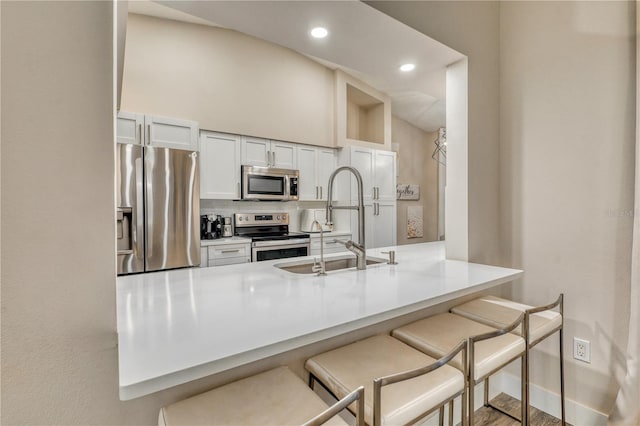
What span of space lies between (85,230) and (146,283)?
0.75m

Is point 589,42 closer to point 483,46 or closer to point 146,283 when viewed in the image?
point 483,46

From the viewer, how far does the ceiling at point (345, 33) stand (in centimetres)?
130

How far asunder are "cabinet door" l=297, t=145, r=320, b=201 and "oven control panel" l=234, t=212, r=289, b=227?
0.37 metres

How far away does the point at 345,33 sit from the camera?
1.51 metres

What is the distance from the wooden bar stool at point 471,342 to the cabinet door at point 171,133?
2.85m

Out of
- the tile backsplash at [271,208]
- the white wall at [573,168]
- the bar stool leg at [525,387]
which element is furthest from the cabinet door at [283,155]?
the bar stool leg at [525,387]

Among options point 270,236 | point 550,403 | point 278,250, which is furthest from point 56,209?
point 270,236

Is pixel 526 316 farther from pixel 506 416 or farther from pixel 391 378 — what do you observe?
pixel 506 416

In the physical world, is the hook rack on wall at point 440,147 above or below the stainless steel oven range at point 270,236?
above

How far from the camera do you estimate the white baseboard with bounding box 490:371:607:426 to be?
5.41ft

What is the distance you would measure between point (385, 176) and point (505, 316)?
3.52m

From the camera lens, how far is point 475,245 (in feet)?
6.01

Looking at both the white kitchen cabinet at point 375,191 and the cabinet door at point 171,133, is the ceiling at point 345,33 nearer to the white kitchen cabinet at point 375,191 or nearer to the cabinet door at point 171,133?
the cabinet door at point 171,133

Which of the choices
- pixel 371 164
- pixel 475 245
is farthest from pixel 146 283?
pixel 371 164
